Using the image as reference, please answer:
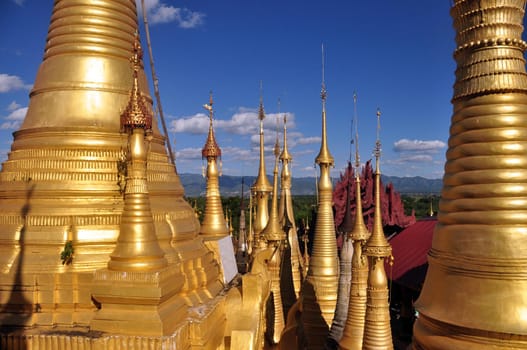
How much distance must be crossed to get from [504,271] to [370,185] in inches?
800

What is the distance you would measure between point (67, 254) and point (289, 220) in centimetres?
694

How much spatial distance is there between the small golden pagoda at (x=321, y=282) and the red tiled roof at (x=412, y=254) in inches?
293

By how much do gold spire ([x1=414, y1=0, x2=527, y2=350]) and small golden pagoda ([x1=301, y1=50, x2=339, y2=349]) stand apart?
5500 mm

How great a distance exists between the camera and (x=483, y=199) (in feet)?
13.9

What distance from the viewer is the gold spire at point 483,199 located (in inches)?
157

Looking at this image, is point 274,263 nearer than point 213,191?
Yes

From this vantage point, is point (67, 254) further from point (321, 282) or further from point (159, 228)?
point (321, 282)

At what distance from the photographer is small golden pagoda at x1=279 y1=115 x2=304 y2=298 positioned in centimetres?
1202

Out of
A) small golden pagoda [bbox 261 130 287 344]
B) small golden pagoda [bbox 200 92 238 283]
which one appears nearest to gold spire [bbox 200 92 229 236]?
small golden pagoda [bbox 200 92 238 283]

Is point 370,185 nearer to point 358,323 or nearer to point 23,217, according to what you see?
point 358,323

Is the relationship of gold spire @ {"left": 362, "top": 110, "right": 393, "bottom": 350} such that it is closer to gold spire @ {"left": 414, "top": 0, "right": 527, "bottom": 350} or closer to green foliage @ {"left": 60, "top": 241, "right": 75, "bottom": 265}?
gold spire @ {"left": 414, "top": 0, "right": 527, "bottom": 350}

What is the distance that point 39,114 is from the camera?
738cm

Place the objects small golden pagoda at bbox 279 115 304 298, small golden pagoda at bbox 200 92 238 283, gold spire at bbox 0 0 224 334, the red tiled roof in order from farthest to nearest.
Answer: the red tiled roof → small golden pagoda at bbox 279 115 304 298 → small golden pagoda at bbox 200 92 238 283 → gold spire at bbox 0 0 224 334

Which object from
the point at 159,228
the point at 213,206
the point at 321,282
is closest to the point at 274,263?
the point at 321,282
